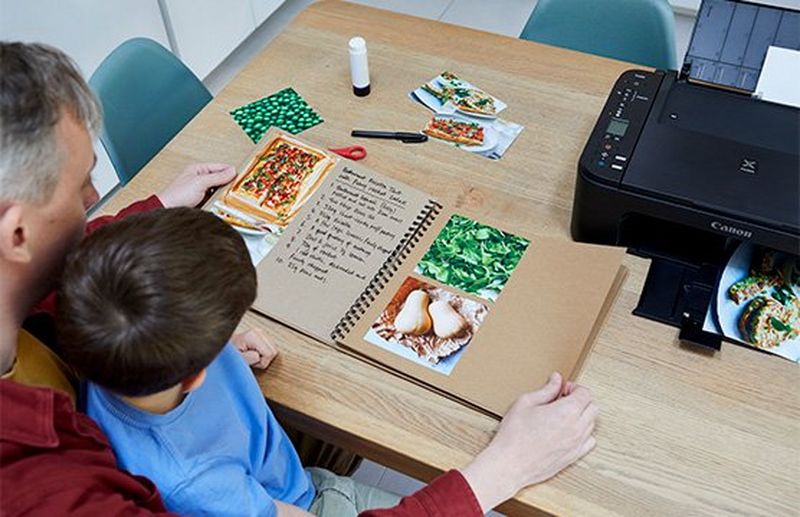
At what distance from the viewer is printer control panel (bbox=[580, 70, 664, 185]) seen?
996mm

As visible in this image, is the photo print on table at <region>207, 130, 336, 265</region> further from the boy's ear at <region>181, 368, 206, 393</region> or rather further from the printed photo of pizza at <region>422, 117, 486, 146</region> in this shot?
the boy's ear at <region>181, 368, 206, 393</region>

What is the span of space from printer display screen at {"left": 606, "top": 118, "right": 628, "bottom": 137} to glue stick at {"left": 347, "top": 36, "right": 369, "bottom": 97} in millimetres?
472

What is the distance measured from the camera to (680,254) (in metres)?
1.04

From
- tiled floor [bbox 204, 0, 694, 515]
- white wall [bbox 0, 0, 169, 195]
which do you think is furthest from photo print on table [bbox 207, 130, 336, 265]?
tiled floor [bbox 204, 0, 694, 515]

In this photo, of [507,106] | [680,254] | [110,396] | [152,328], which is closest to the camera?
[152,328]

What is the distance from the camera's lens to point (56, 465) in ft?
2.21

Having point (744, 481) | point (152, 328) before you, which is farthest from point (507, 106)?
point (152, 328)

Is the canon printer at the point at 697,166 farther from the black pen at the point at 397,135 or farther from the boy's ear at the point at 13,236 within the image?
the boy's ear at the point at 13,236

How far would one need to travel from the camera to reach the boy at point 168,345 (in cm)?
66

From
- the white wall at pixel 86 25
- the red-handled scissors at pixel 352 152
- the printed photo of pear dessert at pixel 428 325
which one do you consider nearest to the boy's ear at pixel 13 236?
the printed photo of pear dessert at pixel 428 325

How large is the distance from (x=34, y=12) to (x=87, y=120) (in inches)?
53.0

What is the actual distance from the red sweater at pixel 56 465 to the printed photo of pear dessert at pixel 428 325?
13.9 inches

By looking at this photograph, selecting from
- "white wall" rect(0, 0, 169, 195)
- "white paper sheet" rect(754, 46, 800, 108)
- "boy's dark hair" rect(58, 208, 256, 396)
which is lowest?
"white wall" rect(0, 0, 169, 195)

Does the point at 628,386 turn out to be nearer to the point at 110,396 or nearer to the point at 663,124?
the point at 663,124
